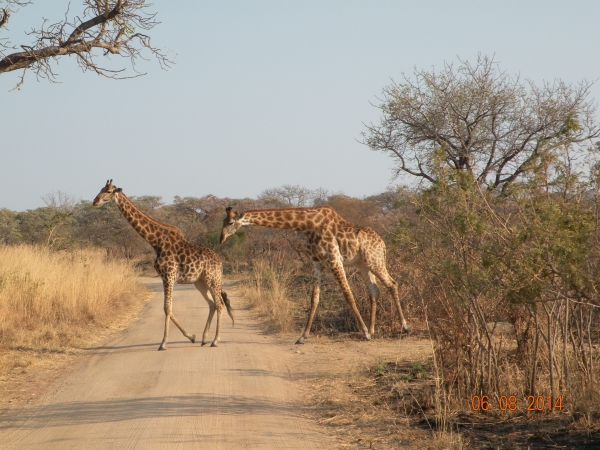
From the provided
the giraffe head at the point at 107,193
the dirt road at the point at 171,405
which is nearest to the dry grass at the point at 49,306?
the dirt road at the point at 171,405

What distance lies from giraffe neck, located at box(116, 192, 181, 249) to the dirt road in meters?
1.86

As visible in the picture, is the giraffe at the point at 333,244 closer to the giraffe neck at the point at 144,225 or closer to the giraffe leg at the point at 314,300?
the giraffe leg at the point at 314,300

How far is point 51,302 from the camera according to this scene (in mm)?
13438

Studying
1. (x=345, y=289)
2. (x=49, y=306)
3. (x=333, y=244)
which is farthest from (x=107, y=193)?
(x=345, y=289)

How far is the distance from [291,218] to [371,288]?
185cm

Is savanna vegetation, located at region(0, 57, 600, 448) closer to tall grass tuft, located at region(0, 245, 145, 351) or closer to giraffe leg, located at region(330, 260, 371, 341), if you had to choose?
giraffe leg, located at region(330, 260, 371, 341)

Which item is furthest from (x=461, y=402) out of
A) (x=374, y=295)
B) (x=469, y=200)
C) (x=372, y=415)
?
(x=374, y=295)

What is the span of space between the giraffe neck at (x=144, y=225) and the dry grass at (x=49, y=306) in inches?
80.6

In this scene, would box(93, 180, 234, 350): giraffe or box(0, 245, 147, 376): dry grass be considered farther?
box(93, 180, 234, 350): giraffe

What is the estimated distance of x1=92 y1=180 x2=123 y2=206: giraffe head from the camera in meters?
11.6

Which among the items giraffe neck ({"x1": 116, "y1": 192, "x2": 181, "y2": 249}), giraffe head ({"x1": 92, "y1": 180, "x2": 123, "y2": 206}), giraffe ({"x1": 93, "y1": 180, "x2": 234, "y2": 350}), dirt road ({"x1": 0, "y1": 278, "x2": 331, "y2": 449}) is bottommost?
dirt road ({"x1": 0, "y1": 278, "x2": 331, "y2": 449})

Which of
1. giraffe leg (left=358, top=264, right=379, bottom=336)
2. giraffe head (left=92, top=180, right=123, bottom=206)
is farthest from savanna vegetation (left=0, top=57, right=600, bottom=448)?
giraffe head (left=92, top=180, right=123, bottom=206)

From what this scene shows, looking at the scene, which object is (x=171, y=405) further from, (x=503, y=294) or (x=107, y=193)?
(x=107, y=193)

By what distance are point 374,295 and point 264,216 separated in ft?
7.68
